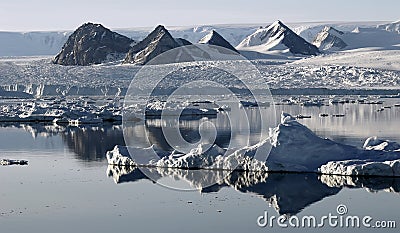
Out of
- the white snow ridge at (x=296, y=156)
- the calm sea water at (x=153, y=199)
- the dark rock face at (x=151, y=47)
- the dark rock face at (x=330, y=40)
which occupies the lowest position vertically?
the calm sea water at (x=153, y=199)

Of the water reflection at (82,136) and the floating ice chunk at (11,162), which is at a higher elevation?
the water reflection at (82,136)

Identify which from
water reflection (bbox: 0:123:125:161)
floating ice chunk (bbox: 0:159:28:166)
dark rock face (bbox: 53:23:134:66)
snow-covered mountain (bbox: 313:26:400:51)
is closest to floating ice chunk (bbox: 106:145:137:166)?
water reflection (bbox: 0:123:125:161)

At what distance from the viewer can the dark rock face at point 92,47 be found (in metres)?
48.0

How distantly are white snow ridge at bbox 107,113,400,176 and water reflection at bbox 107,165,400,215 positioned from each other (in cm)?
15

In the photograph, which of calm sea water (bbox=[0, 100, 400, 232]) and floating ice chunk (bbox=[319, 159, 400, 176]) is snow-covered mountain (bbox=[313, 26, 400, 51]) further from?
floating ice chunk (bbox=[319, 159, 400, 176])

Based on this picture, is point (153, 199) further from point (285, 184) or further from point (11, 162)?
point (11, 162)

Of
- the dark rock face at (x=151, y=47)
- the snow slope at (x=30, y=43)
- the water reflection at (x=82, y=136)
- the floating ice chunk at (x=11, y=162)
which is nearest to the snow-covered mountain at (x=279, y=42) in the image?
the dark rock face at (x=151, y=47)

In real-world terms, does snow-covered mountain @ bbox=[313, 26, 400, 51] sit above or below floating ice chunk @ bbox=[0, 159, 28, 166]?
above

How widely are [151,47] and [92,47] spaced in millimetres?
4225

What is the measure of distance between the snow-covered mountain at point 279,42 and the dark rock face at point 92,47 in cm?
1194

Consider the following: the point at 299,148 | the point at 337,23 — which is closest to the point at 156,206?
the point at 299,148

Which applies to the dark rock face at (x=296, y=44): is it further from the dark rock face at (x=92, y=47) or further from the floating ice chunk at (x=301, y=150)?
the floating ice chunk at (x=301, y=150)

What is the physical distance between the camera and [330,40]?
199 feet

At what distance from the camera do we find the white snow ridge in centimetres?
1182
